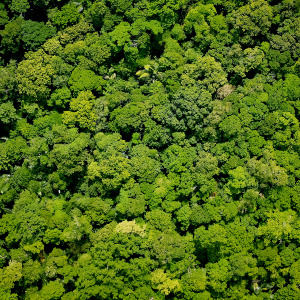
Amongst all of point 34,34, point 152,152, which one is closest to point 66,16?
point 34,34

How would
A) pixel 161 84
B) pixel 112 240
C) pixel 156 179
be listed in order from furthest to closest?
pixel 161 84 → pixel 156 179 → pixel 112 240

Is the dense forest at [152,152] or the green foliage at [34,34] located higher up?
the green foliage at [34,34]

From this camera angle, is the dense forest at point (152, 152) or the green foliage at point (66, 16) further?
Answer: the green foliage at point (66, 16)

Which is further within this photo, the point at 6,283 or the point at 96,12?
the point at 96,12

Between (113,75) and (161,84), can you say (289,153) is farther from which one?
(113,75)

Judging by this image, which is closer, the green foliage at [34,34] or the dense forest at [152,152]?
the dense forest at [152,152]

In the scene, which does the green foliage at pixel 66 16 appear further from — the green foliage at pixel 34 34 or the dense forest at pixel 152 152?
the green foliage at pixel 34 34

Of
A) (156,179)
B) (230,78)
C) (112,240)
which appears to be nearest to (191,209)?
(156,179)

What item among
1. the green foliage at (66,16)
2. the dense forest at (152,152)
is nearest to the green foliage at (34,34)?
the dense forest at (152,152)

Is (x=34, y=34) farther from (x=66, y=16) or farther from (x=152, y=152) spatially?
(x=152, y=152)
